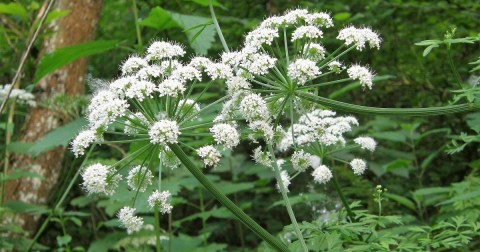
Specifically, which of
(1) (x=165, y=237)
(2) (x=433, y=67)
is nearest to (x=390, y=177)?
(2) (x=433, y=67)

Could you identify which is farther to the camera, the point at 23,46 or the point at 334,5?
the point at 334,5

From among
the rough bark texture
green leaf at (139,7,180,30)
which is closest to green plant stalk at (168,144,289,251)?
green leaf at (139,7,180,30)

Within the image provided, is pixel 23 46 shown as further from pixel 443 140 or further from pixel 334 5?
pixel 443 140

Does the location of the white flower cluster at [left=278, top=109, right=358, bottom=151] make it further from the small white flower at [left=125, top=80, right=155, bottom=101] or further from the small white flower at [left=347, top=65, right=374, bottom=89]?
the small white flower at [left=125, top=80, right=155, bottom=101]

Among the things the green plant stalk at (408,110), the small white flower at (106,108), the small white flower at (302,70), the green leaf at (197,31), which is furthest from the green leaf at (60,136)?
the green plant stalk at (408,110)

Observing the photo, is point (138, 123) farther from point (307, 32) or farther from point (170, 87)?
point (307, 32)

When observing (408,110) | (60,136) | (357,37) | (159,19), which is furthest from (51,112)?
(408,110)
